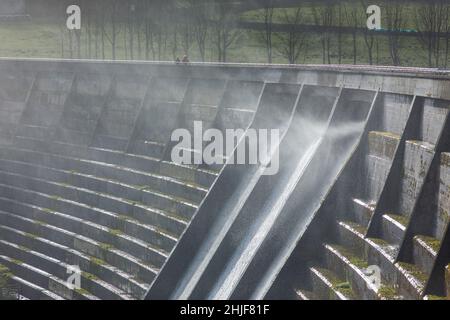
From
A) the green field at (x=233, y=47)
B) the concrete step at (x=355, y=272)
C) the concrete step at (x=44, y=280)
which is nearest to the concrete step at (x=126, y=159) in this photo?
the concrete step at (x=44, y=280)

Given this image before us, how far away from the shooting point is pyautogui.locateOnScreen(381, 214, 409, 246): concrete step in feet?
69.7

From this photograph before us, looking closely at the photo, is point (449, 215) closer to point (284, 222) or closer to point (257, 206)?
point (284, 222)

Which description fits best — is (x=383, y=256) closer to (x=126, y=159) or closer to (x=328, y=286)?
(x=328, y=286)

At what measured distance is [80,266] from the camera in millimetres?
35344

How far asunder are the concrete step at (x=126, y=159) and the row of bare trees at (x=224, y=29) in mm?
25181

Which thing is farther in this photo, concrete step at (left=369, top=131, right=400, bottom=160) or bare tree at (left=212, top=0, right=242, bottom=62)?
bare tree at (left=212, top=0, right=242, bottom=62)

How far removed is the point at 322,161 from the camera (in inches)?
1091

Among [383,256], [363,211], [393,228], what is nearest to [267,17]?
[363,211]

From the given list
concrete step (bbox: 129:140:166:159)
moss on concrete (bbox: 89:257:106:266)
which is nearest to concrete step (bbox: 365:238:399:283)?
moss on concrete (bbox: 89:257:106:266)

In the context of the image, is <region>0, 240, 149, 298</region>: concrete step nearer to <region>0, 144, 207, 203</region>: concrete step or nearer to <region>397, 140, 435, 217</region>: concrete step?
<region>0, 144, 207, 203</region>: concrete step

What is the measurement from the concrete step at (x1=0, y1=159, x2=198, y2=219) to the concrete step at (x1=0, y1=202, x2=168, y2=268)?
67.2 inches

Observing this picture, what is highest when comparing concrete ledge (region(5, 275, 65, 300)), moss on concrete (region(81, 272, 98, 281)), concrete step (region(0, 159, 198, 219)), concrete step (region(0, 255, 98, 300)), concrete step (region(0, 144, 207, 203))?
concrete step (region(0, 144, 207, 203))

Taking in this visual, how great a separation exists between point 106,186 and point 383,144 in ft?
55.5

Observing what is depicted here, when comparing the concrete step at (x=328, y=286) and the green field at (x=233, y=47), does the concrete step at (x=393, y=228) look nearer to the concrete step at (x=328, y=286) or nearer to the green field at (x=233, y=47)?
the concrete step at (x=328, y=286)
